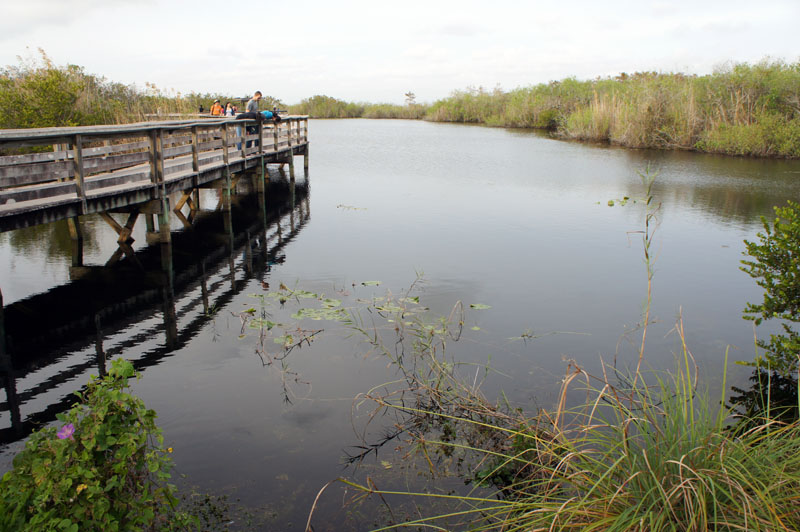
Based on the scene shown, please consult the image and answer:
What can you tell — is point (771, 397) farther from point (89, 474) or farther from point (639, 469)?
point (89, 474)

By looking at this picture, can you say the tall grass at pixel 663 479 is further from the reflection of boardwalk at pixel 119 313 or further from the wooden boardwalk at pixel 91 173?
the wooden boardwalk at pixel 91 173

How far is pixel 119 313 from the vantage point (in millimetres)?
8250

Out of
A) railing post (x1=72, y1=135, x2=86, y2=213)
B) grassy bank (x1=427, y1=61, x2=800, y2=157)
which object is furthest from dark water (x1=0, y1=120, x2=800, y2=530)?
grassy bank (x1=427, y1=61, x2=800, y2=157)

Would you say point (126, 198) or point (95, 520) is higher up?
point (126, 198)

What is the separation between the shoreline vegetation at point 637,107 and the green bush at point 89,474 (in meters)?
17.8

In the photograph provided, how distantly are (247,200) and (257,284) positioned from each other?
28.9ft

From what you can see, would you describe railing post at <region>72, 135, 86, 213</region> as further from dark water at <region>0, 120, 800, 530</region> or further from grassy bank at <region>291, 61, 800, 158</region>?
grassy bank at <region>291, 61, 800, 158</region>

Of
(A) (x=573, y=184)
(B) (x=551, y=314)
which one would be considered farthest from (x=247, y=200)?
(B) (x=551, y=314)

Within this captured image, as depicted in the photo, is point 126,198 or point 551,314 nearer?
point 551,314

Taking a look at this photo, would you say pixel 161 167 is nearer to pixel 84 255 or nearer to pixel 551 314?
pixel 84 255

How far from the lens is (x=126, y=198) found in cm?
997

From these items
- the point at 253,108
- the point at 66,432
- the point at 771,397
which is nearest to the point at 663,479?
the point at 66,432

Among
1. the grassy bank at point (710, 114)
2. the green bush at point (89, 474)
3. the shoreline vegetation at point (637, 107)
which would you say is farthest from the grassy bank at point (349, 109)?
the green bush at point (89, 474)

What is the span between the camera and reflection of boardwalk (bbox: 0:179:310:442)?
20.1 feet
